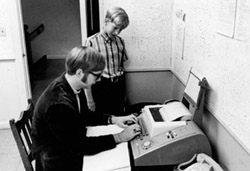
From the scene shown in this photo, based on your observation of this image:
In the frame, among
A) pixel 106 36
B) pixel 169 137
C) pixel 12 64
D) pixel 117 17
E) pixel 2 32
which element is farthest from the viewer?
pixel 12 64

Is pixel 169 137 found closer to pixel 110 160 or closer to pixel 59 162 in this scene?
pixel 110 160

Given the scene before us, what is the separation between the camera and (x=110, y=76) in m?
2.50

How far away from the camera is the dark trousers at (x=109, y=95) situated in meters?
2.52

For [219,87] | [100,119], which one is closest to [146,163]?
[100,119]

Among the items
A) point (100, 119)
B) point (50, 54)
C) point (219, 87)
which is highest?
point (219, 87)

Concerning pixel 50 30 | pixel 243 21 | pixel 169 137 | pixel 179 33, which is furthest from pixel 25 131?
pixel 50 30

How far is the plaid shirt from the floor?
1.20m

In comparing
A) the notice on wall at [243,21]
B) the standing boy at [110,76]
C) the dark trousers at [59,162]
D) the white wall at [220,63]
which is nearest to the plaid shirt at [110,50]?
the standing boy at [110,76]

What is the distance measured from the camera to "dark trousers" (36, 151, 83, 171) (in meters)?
1.43

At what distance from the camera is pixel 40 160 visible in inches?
60.6

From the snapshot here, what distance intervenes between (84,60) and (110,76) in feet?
3.64

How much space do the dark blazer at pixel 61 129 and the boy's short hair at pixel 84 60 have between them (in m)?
0.11

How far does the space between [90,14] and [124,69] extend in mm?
651

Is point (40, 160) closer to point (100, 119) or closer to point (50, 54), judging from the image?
point (100, 119)
